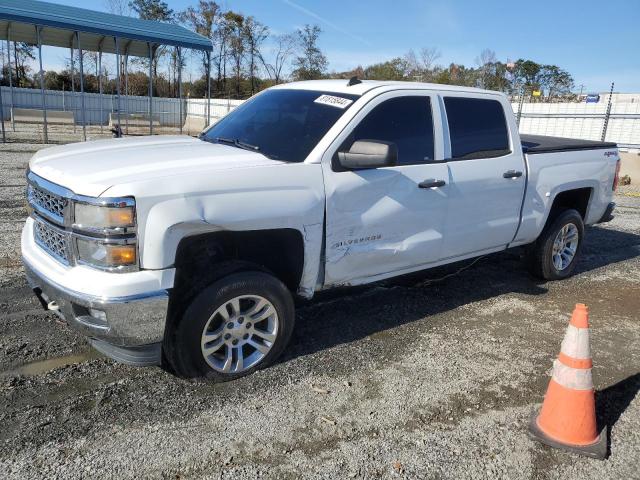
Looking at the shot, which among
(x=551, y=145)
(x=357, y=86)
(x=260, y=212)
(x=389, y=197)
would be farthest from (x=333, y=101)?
(x=551, y=145)

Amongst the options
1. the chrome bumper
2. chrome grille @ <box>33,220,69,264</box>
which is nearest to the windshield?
the chrome bumper

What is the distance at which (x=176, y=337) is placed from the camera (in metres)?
3.31

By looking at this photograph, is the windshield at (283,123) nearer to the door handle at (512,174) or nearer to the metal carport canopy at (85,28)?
the door handle at (512,174)

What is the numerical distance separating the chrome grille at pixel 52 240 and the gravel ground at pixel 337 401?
83 cm

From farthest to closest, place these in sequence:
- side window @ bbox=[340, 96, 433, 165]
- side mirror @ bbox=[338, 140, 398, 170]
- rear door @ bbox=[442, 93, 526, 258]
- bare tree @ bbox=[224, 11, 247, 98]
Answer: bare tree @ bbox=[224, 11, 247, 98], rear door @ bbox=[442, 93, 526, 258], side window @ bbox=[340, 96, 433, 165], side mirror @ bbox=[338, 140, 398, 170]

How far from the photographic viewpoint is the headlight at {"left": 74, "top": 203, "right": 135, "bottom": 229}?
2.94m

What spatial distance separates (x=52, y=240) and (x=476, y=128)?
11.7 ft

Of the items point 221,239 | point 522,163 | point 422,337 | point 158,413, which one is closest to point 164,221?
point 221,239

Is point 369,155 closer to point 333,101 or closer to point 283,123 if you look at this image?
Result: point 333,101

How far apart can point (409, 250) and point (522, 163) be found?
5.60ft

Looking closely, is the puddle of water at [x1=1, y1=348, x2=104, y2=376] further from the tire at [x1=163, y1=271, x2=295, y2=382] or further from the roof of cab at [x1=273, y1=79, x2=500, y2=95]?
the roof of cab at [x1=273, y1=79, x2=500, y2=95]

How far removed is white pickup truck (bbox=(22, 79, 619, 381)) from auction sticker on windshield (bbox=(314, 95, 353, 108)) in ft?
0.05

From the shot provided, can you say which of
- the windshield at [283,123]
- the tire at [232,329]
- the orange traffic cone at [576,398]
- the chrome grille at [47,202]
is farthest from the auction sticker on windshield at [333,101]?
the orange traffic cone at [576,398]

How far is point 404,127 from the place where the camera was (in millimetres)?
4312
